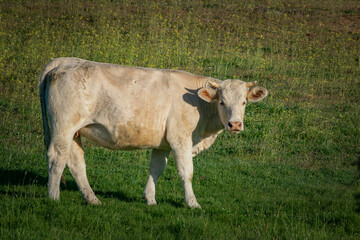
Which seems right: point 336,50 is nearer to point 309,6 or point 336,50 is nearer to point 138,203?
point 309,6

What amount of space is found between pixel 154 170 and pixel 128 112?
1394 millimetres

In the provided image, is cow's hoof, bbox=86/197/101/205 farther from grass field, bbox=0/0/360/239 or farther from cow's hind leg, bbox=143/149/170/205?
cow's hind leg, bbox=143/149/170/205

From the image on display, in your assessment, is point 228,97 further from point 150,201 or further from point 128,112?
point 150,201

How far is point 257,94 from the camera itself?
834cm

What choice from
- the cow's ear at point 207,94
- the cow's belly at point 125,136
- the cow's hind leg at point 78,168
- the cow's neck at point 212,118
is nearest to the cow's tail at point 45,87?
the cow's hind leg at point 78,168

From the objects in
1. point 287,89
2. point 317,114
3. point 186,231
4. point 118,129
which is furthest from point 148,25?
point 186,231

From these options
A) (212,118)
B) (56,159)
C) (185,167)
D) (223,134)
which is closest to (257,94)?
(212,118)

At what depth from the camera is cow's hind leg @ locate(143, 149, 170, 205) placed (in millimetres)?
8100

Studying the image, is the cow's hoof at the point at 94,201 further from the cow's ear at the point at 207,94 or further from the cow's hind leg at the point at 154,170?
the cow's ear at the point at 207,94

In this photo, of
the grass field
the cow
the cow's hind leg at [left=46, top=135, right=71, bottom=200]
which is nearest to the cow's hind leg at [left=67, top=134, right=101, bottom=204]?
the cow

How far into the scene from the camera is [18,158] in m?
10.4

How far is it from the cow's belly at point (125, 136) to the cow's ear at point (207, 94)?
0.93 m

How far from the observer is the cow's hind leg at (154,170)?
8.10 metres

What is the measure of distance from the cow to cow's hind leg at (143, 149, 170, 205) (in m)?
0.02
